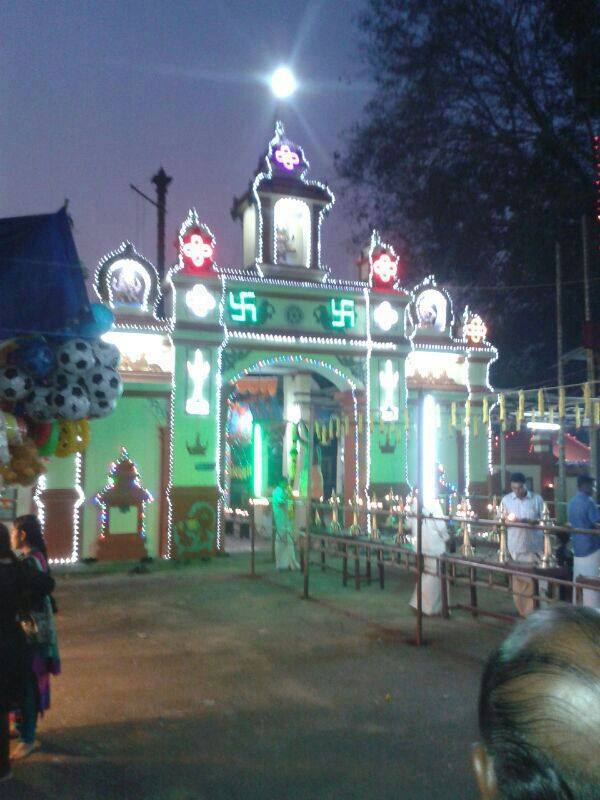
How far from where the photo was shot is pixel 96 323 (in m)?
5.04

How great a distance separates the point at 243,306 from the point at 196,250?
1490 mm

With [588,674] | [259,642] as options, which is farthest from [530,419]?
[588,674]

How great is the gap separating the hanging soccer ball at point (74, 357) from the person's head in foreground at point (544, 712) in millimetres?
3990

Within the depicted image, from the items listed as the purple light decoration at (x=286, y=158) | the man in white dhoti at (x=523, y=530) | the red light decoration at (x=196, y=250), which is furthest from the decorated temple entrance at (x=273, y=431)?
the man in white dhoti at (x=523, y=530)

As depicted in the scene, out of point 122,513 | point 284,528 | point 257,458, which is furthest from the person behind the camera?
point 257,458

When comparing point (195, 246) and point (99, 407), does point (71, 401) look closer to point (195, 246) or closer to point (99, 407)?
point (99, 407)

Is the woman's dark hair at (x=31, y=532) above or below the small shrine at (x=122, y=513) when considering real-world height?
above

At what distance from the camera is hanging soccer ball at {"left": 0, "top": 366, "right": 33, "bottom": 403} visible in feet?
14.0

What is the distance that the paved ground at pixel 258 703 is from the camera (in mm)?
4547

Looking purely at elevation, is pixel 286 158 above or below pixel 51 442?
above

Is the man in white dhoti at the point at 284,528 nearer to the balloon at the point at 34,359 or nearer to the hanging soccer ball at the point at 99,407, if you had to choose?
the hanging soccer ball at the point at 99,407

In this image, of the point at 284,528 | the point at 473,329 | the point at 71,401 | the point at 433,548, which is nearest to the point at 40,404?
the point at 71,401

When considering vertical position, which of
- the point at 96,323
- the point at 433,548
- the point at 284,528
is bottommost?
the point at 284,528

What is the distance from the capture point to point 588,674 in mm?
1044
